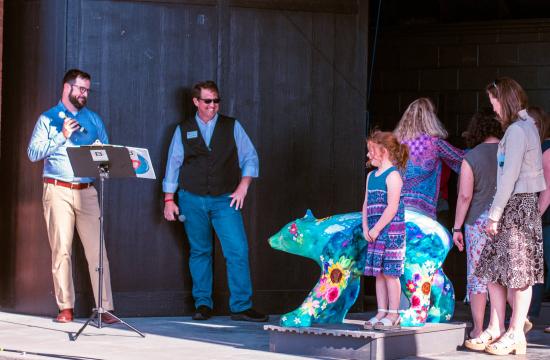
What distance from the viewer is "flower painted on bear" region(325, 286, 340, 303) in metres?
7.34

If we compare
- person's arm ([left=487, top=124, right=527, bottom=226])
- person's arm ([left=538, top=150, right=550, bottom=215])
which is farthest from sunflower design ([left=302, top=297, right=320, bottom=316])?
person's arm ([left=538, top=150, right=550, bottom=215])

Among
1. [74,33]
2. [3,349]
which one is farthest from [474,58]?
[3,349]

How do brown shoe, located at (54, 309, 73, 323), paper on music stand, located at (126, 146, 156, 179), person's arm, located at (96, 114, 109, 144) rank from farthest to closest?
person's arm, located at (96, 114, 109, 144), brown shoe, located at (54, 309, 73, 323), paper on music stand, located at (126, 146, 156, 179)

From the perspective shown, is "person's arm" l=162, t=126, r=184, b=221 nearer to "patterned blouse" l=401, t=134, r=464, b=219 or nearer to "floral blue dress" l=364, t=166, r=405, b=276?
"patterned blouse" l=401, t=134, r=464, b=219

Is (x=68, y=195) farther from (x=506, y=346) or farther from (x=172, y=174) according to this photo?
(x=506, y=346)

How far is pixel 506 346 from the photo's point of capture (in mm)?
7219

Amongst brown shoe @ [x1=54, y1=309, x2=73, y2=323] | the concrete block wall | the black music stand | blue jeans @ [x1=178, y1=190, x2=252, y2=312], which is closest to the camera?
the black music stand

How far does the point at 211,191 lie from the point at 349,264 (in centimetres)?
219

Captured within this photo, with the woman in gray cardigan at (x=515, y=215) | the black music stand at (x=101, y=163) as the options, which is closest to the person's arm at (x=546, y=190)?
the woman in gray cardigan at (x=515, y=215)

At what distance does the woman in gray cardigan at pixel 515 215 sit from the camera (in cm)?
708

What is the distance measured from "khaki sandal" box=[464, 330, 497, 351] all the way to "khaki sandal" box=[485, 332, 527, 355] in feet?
0.71

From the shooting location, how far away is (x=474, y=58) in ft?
41.1

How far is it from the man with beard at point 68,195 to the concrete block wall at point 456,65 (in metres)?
4.87

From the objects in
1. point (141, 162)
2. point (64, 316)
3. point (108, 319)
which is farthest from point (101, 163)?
point (64, 316)
